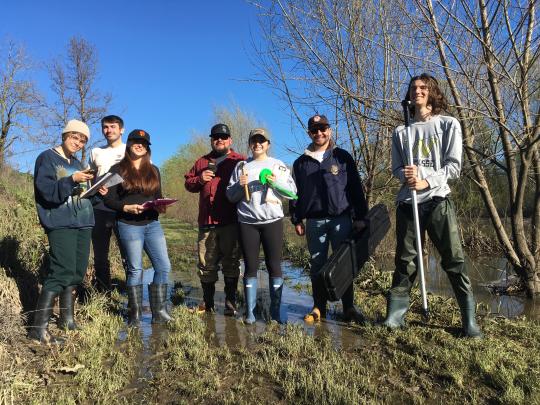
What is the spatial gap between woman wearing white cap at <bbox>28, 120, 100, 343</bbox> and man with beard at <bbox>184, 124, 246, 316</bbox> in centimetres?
112

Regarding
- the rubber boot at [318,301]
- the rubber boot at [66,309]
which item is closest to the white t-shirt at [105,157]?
the rubber boot at [66,309]

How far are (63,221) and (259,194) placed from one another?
1.91m

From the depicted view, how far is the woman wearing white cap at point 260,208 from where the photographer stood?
4199 millimetres

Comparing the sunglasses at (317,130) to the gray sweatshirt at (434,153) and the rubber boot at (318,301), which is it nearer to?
the gray sweatshirt at (434,153)

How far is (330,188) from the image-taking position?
4.23m

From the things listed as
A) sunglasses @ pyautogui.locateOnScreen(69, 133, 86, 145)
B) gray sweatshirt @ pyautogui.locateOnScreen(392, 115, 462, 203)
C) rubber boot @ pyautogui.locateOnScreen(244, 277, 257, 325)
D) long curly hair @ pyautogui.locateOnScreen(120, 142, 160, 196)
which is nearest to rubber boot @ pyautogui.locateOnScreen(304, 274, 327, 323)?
rubber boot @ pyautogui.locateOnScreen(244, 277, 257, 325)

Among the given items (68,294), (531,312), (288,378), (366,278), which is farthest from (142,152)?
(531,312)

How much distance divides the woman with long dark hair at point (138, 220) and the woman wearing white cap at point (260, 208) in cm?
86

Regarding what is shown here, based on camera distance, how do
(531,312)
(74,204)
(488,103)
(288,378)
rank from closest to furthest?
(288,378) < (74,204) < (488,103) < (531,312)

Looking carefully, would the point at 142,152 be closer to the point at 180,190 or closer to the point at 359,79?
the point at 359,79

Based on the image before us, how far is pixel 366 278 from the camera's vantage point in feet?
20.6

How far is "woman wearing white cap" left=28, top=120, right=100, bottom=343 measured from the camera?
11.9 feet

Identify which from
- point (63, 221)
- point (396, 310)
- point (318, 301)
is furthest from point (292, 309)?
point (63, 221)

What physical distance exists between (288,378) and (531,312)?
3.90m
